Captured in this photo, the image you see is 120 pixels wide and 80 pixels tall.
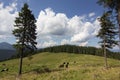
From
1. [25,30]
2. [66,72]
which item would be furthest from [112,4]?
[25,30]

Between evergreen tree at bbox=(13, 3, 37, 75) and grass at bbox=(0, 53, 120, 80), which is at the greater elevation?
evergreen tree at bbox=(13, 3, 37, 75)

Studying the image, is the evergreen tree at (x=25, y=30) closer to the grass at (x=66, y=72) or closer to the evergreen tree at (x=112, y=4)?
the grass at (x=66, y=72)

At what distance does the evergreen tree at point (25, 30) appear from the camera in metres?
38.9

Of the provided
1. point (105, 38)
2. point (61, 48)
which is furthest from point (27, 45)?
point (61, 48)

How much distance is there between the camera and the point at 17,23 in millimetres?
39469

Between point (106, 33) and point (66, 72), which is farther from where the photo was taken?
point (106, 33)

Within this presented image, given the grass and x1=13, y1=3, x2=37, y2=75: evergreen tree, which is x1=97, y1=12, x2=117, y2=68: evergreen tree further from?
x1=13, y1=3, x2=37, y2=75: evergreen tree

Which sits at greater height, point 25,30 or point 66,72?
point 25,30

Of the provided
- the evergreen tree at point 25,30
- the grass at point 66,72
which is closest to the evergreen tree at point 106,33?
the grass at point 66,72

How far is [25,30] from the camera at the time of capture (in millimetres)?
39344

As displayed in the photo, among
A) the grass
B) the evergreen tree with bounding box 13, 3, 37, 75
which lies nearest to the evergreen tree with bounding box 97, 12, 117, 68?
the grass

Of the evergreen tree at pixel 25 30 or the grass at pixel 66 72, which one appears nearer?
the grass at pixel 66 72

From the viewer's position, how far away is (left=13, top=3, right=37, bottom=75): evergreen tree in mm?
38906

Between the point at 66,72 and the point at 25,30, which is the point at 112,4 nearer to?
the point at 66,72
